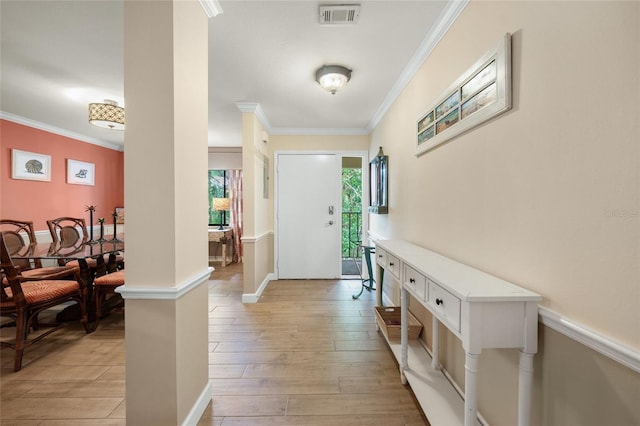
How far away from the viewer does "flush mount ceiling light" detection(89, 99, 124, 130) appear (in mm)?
2727

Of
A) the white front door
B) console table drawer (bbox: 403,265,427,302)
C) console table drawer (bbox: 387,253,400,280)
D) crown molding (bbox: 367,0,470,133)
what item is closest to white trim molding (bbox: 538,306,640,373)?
console table drawer (bbox: 403,265,427,302)

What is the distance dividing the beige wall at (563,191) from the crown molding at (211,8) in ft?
4.72

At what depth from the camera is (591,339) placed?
776 millimetres

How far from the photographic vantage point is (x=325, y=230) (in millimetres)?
4207

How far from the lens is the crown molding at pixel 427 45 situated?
5.05ft

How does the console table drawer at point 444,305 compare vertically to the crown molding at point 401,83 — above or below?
below

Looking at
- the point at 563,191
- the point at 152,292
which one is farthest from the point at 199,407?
the point at 563,191

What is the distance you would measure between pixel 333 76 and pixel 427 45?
764mm

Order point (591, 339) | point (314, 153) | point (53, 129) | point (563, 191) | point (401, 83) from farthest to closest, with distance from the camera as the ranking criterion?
point (314, 153)
point (53, 129)
point (401, 83)
point (563, 191)
point (591, 339)

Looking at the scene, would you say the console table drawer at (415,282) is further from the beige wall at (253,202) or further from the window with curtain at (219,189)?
the window with curtain at (219,189)

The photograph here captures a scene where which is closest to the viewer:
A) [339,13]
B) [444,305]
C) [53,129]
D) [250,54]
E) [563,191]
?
[563,191]

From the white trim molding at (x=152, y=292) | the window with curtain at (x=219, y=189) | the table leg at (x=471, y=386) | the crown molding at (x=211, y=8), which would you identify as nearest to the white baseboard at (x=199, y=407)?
the white trim molding at (x=152, y=292)

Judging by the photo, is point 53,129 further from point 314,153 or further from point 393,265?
point 393,265

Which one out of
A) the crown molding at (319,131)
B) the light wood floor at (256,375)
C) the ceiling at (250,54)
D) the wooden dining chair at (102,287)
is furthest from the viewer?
the crown molding at (319,131)
